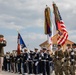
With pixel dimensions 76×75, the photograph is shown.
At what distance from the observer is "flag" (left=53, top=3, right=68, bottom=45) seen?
20.6 meters

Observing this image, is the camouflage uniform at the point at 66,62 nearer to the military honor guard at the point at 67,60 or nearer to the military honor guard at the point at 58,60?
the military honor guard at the point at 67,60

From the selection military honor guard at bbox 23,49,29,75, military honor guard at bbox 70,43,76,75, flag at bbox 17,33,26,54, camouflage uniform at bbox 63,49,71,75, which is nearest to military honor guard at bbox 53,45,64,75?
camouflage uniform at bbox 63,49,71,75

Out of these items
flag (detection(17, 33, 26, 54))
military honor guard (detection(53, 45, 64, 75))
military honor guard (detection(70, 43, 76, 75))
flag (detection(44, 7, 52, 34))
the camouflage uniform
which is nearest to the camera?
military honor guard (detection(70, 43, 76, 75))

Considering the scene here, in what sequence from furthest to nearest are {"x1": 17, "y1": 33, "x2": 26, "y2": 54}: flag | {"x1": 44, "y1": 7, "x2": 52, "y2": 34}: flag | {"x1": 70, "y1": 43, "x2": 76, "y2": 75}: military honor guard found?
{"x1": 17, "y1": 33, "x2": 26, "y2": 54}: flag, {"x1": 44, "y1": 7, "x2": 52, "y2": 34}: flag, {"x1": 70, "y1": 43, "x2": 76, "y2": 75}: military honor guard

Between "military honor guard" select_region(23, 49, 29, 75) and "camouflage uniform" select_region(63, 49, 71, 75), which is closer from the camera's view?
"camouflage uniform" select_region(63, 49, 71, 75)

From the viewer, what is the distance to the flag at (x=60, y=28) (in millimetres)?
20562

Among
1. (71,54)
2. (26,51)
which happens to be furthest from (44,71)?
(71,54)

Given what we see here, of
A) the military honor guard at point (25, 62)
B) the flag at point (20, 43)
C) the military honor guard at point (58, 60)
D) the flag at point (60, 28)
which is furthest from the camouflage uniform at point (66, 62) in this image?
the flag at point (20, 43)

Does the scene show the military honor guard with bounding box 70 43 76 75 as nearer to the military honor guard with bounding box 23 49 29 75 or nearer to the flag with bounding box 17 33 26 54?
the military honor guard with bounding box 23 49 29 75

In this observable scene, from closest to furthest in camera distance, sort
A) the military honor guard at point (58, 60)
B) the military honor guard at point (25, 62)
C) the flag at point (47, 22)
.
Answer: the military honor guard at point (58, 60)
the military honor guard at point (25, 62)
the flag at point (47, 22)

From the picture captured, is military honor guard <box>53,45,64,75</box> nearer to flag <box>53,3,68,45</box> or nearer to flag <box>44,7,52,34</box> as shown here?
flag <box>53,3,68,45</box>

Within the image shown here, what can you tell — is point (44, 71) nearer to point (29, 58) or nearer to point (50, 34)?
point (29, 58)

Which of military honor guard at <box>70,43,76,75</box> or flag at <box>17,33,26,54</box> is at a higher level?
flag at <box>17,33,26,54</box>

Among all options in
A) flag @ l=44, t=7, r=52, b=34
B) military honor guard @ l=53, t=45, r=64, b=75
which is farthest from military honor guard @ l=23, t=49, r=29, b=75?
military honor guard @ l=53, t=45, r=64, b=75
